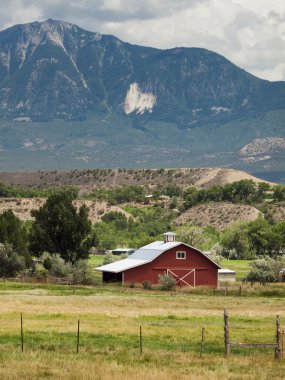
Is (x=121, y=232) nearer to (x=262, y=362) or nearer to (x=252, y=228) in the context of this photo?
(x=252, y=228)

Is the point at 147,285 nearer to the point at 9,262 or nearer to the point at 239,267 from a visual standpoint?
the point at 9,262

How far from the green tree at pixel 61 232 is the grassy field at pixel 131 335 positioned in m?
25.2

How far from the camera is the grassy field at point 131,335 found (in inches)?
1261

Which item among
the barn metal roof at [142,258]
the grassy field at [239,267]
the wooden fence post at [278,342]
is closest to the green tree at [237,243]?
the grassy field at [239,267]

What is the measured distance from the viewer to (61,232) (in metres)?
97.8

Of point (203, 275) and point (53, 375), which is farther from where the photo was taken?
point (203, 275)

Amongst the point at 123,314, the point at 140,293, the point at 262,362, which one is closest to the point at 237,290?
the point at 140,293

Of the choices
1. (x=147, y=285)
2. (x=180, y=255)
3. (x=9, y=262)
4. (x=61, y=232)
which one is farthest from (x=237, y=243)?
(x=9, y=262)

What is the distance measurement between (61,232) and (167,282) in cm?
1746

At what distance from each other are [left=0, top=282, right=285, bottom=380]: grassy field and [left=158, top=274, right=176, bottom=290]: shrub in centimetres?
1158

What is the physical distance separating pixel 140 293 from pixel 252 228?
238ft

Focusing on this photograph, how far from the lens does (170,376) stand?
3088cm

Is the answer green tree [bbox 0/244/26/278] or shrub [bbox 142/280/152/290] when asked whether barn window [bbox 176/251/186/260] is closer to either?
shrub [bbox 142/280/152/290]

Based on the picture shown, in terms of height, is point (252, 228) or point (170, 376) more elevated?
point (252, 228)
